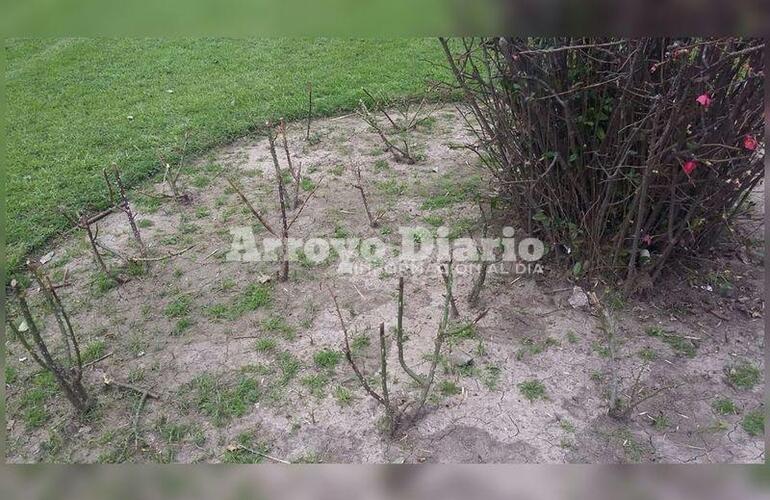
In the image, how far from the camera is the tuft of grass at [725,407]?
8.21 feet

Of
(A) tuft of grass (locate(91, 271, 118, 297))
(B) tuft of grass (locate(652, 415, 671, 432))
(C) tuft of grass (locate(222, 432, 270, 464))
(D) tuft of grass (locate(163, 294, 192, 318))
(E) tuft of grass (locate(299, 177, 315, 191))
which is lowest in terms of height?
(B) tuft of grass (locate(652, 415, 671, 432))

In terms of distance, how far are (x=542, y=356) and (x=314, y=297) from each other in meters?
1.19

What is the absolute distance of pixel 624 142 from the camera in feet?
9.05

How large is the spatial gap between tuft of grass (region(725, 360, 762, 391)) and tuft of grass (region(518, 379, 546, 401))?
0.81 meters

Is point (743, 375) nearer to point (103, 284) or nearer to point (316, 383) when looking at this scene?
point (316, 383)

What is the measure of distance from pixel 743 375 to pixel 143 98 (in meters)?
5.25

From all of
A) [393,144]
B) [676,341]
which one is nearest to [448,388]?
[676,341]

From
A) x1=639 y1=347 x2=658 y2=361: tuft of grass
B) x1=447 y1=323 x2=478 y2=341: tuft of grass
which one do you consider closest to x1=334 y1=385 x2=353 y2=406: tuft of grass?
x1=447 y1=323 x2=478 y2=341: tuft of grass

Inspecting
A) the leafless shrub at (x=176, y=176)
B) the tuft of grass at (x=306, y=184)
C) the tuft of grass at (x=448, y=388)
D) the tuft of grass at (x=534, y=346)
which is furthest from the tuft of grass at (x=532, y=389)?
the leafless shrub at (x=176, y=176)

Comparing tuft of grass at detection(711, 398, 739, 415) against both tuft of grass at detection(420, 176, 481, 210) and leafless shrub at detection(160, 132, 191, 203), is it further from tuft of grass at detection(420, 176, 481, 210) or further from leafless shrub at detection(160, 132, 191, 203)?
leafless shrub at detection(160, 132, 191, 203)

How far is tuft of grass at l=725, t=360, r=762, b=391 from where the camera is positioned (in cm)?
262

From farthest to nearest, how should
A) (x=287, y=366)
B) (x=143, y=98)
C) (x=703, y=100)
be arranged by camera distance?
1. (x=143, y=98)
2. (x=287, y=366)
3. (x=703, y=100)
